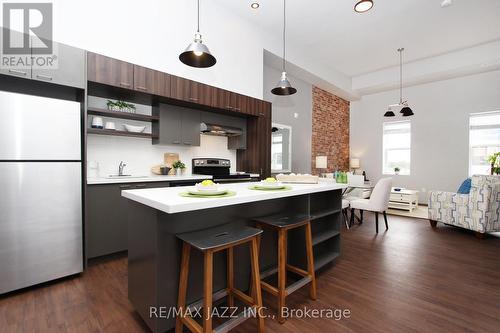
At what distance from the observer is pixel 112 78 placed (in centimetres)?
270

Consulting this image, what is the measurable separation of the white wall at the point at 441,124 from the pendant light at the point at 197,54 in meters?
6.91

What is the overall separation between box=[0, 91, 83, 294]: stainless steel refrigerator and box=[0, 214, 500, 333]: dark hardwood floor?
22 centimetres

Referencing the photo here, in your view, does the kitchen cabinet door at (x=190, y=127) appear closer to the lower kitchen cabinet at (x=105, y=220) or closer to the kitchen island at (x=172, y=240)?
the lower kitchen cabinet at (x=105, y=220)

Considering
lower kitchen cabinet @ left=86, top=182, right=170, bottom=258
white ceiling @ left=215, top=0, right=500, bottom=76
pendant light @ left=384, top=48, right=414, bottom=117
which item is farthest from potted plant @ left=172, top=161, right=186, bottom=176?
pendant light @ left=384, top=48, right=414, bottom=117

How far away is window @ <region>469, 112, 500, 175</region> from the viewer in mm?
5750

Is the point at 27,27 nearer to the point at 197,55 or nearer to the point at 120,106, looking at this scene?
the point at 120,106

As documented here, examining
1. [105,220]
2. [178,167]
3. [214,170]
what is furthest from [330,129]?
[105,220]

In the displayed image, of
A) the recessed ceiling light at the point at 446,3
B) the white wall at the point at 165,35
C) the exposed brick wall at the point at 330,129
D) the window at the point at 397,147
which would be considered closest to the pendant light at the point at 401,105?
the window at the point at 397,147

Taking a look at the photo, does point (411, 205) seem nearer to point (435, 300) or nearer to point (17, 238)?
point (435, 300)

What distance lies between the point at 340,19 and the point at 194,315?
4920 millimetres

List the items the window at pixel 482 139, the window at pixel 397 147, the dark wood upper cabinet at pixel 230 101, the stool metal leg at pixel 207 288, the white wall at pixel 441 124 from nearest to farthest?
the stool metal leg at pixel 207 288 < the dark wood upper cabinet at pixel 230 101 < the window at pixel 482 139 < the white wall at pixel 441 124 < the window at pixel 397 147

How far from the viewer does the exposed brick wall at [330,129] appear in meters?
6.60

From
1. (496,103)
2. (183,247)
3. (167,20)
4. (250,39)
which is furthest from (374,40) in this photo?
(183,247)

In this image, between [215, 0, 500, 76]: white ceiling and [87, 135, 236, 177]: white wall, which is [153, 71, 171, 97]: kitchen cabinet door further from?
[215, 0, 500, 76]: white ceiling
